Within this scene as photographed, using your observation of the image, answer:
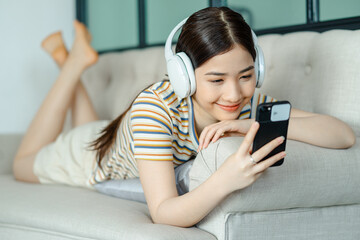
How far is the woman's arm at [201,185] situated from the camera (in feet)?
3.10

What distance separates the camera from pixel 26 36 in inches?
110

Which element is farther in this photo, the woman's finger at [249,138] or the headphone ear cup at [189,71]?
the headphone ear cup at [189,71]

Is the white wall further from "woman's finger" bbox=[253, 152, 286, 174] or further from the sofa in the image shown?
"woman's finger" bbox=[253, 152, 286, 174]

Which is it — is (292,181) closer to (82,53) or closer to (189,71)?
(189,71)

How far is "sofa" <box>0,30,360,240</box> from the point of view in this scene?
1.05 metres

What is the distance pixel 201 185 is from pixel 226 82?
253 millimetres

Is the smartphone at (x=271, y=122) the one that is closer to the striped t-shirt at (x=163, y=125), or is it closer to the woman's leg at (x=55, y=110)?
the striped t-shirt at (x=163, y=125)

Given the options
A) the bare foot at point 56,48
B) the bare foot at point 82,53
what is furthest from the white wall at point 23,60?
the bare foot at point 82,53

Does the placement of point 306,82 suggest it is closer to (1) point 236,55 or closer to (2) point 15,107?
(1) point 236,55

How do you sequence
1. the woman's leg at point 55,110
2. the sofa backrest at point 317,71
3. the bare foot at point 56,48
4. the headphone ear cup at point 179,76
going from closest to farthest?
the headphone ear cup at point 179,76 < the sofa backrest at point 317,71 < the woman's leg at point 55,110 < the bare foot at point 56,48

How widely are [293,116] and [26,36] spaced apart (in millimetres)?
1909

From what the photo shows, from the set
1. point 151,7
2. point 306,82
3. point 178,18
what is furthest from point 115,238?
point 151,7

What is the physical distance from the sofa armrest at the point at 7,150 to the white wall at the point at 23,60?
53cm

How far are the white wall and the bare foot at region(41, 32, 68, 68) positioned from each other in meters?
0.51
